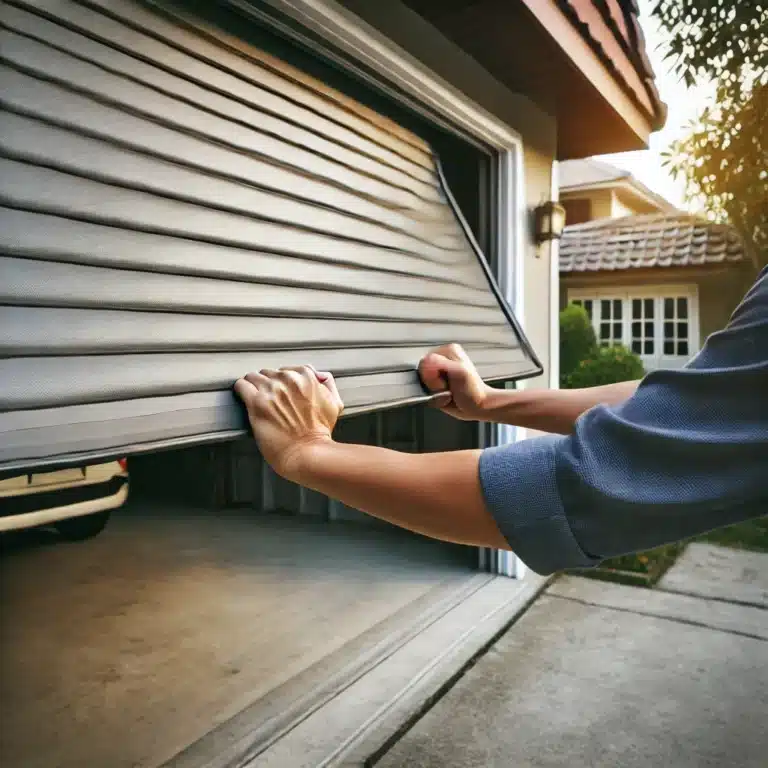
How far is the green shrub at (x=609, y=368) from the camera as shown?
8.58 meters

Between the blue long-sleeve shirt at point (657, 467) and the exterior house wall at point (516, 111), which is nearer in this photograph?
the blue long-sleeve shirt at point (657, 467)

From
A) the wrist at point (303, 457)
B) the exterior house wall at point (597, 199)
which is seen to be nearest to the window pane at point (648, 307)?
the exterior house wall at point (597, 199)

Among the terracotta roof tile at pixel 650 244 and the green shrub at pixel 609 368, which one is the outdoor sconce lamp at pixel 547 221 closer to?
the green shrub at pixel 609 368

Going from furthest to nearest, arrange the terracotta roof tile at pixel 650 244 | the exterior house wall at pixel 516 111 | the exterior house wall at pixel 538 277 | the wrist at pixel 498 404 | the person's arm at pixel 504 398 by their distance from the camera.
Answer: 1. the terracotta roof tile at pixel 650 244
2. the exterior house wall at pixel 538 277
3. the exterior house wall at pixel 516 111
4. the wrist at pixel 498 404
5. the person's arm at pixel 504 398

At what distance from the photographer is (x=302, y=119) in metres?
2.29

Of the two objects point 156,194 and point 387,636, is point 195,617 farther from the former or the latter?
point 156,194

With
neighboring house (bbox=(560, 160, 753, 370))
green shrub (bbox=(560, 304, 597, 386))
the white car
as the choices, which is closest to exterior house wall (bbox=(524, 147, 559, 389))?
the white car

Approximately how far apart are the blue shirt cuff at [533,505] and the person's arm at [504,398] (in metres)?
0.78

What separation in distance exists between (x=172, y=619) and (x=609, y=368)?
6508 mm

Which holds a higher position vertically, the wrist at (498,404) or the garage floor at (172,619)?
the wrist at (498,404)

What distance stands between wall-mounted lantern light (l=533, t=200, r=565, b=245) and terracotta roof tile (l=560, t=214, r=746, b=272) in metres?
7.13

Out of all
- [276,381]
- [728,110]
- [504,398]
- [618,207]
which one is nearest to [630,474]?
[276,381]

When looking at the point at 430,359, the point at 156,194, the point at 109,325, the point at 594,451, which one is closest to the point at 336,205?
the point at 430,359

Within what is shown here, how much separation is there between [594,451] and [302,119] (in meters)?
1.78
